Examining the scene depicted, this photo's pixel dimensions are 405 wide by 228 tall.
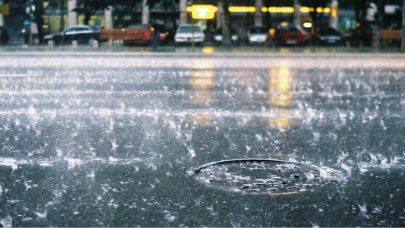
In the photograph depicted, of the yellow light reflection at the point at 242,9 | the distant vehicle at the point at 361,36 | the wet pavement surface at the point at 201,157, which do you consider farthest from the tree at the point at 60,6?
the wet pavement surface at the point at 201,157

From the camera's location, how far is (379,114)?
8.59 metres

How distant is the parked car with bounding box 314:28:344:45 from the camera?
39094 millimetres

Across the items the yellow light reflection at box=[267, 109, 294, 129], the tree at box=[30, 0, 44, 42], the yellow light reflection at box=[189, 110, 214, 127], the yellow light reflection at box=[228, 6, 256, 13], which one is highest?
the yellow light reflection at box=[228, 6, 256, 13]

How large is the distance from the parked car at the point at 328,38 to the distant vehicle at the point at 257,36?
4040 millimetres

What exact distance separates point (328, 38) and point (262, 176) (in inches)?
1407

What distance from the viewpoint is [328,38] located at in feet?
129

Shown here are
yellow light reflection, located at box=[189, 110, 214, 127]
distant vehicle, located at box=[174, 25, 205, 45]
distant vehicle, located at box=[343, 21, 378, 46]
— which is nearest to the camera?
yellow light reflection, located at box=[189, 110, 214, 127]

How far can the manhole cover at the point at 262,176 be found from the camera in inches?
180

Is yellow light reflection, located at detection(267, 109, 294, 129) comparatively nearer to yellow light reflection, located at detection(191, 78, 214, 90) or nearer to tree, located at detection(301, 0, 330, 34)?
yellow light reflection, located at detection(191, 78, 214, 90)

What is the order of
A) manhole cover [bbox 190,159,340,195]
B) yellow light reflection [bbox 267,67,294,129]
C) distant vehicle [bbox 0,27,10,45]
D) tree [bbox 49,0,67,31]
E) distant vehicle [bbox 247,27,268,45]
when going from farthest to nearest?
tree [bbox 49,0,67,31] → distant vehicle [bbox 247,27,268,45] → distant vehicle [bbox 0,27,10,45] → yellow light reflection [bbox 267,67,294,129] → manhole cover [bbox 190,159,340,195]

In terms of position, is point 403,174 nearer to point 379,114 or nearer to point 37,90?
point 379,114

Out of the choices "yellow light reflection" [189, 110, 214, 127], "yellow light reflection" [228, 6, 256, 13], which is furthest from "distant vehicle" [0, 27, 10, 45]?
"yellow light reflection" [189, 110, 214, 127]

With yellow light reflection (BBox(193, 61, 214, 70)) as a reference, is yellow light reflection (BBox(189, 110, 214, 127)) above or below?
above

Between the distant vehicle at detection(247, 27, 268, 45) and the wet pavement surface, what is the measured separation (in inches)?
1042
